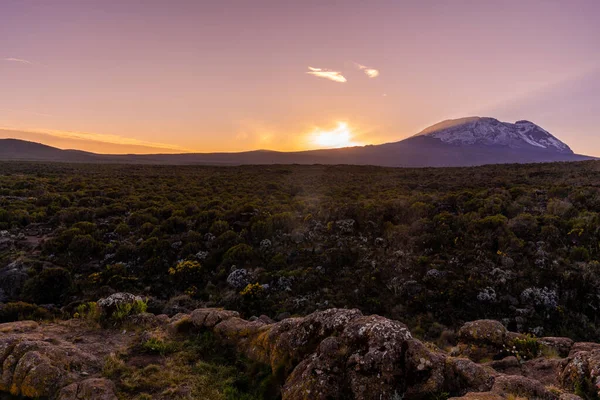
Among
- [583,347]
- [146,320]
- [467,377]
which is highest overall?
[467,377]

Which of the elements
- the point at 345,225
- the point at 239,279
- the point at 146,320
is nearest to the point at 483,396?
the point at 146,320

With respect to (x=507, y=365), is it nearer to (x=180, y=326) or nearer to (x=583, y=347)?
(x=583, y=347)

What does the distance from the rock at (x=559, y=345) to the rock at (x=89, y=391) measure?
332 inches

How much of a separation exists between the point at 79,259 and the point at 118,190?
1631 cm

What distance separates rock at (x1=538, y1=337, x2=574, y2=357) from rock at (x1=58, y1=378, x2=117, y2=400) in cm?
844

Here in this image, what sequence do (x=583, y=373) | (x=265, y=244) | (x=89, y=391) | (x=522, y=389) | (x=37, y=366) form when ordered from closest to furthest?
1. (x=522, y=389)
2. (x=583, y=373)
3. (x=89, y=391)
4. (x=37, y=366)
5. (x=265, y=244)

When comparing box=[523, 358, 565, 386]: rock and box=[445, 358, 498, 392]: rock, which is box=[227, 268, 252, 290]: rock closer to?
box=[445, 358, 498, 392]: rock

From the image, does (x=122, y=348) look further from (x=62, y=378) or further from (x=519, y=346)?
(x=519, y=346)

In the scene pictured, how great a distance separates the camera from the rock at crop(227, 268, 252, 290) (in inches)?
460

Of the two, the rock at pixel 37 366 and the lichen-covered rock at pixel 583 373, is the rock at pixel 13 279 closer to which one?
the rock at pixel 37 366

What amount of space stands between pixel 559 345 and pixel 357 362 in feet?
15.7

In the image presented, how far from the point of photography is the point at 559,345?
6172 mm

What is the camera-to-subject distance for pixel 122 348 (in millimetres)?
6730

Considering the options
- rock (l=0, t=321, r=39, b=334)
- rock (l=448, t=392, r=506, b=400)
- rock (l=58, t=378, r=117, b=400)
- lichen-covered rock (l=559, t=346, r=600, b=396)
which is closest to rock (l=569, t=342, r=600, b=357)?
lichen-covered rock (l=559, t=346, r=600, b=396)
